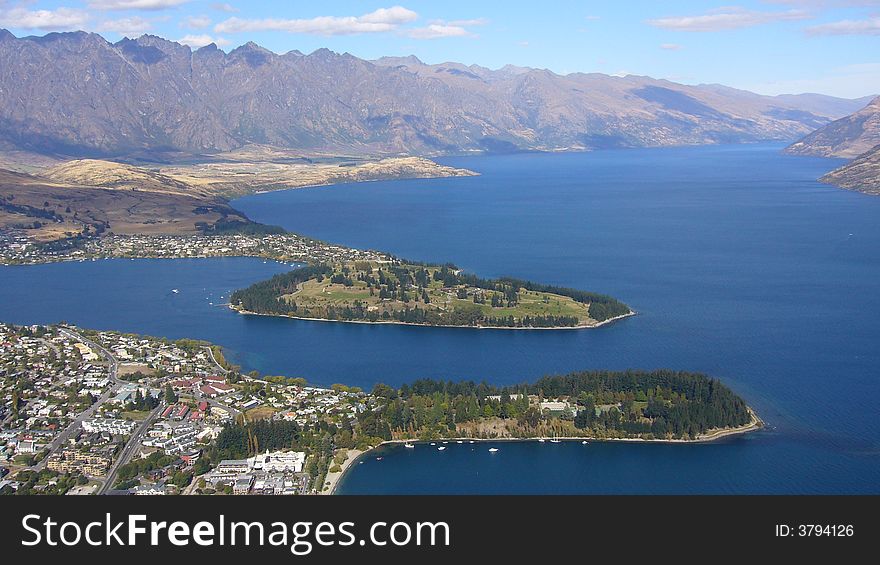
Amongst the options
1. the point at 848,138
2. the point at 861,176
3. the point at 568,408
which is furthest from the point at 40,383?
the point at 848,138

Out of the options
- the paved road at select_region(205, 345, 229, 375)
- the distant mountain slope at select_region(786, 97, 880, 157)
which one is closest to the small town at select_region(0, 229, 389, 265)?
the paved road at select_region(205, 345, 229, 375)

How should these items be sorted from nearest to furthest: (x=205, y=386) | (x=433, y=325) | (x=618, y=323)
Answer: (x=205, y=386)
(x=618, y=323)
(x=433, y=325)

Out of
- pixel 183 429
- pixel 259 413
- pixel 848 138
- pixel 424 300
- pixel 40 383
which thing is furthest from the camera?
pixel 848 138

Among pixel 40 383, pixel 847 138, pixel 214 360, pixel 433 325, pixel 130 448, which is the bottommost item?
pixel 40 383

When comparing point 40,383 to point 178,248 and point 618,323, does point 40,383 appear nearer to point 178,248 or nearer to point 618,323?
point 618,323

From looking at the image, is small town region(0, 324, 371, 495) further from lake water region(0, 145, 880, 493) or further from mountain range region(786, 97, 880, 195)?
mountain range region(786, 97, 880, 195)

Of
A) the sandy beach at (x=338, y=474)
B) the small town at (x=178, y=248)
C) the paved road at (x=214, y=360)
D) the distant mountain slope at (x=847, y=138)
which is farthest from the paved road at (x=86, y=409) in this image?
the distant mountain slope at (x=847, y=138)

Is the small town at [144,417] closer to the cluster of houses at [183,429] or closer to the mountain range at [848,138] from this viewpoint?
the cluster of houses at [183,429]

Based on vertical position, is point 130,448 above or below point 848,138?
below
